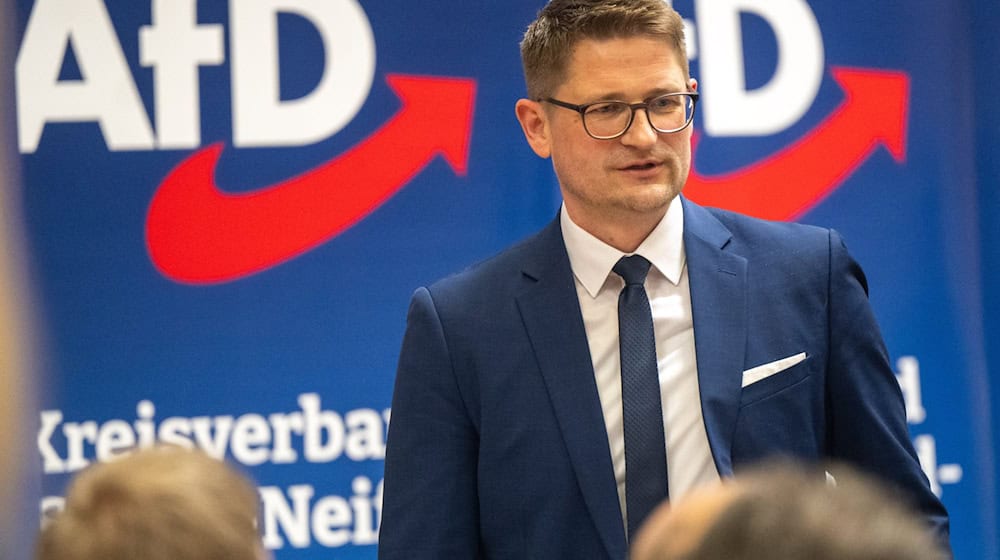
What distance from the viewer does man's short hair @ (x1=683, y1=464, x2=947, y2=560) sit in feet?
3.29

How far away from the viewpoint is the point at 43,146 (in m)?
3.54

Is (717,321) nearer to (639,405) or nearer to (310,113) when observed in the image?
(639,405)

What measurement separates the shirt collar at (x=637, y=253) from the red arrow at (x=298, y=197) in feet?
4.42

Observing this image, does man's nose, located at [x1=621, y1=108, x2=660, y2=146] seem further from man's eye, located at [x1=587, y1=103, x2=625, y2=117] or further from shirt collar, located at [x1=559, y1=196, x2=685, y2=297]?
shirt collar, located at [x1=559, y1=196, x2=685, y2=297]

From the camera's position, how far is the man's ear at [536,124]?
247 cm

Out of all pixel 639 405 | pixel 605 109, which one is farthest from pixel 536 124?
pixel 639 405

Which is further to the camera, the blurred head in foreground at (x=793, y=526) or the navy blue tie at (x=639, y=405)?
the navy blue tie at (x=639, y=405)

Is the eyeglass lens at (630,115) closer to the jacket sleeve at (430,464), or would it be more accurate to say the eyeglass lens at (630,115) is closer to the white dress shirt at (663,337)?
the white dress shirt at (663,337)

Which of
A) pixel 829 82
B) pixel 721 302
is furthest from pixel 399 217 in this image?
pixel 721 302

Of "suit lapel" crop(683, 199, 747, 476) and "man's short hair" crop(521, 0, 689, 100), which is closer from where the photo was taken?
"suit lapel" crop(683, 199, 747, 476)

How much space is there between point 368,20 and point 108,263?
96 centimetres

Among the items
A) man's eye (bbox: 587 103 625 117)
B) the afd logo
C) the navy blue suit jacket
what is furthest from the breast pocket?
the afd logo

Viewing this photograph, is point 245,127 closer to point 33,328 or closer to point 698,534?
point 33,328

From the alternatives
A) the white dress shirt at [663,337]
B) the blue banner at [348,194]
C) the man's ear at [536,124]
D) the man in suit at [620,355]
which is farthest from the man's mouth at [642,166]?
the blue banner at [348,194]
